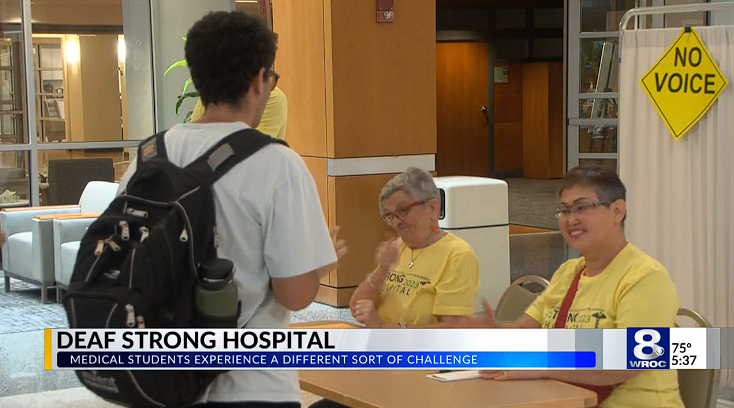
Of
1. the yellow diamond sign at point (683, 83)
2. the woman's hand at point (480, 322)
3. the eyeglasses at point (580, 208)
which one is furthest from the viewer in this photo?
the yellow diamond sign at point (683, 83)

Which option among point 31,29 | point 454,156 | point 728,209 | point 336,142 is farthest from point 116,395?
point 454,156

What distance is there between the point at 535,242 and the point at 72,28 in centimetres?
541

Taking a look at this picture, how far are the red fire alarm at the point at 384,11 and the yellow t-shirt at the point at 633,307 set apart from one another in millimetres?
4798

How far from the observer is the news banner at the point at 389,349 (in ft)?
6.21

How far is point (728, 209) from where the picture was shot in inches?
186

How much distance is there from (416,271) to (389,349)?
23.8 inches

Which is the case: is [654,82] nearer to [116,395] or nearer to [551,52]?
[116,395]

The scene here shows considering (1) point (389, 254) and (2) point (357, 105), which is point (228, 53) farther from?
(2) point (357, 105)

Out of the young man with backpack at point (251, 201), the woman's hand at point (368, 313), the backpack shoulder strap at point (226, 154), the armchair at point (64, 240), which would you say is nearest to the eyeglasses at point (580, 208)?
the woman's hand at point (368, 313)

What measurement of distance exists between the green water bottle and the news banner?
0.06 meters

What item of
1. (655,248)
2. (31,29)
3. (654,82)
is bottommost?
(655,248)

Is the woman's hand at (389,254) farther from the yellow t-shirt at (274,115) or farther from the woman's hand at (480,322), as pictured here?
the yellow t-shirt at (274,115)

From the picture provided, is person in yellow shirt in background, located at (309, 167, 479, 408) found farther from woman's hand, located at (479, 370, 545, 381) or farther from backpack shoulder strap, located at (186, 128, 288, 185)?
backpack shoulder strap, located at (186, 128, 288, 185)

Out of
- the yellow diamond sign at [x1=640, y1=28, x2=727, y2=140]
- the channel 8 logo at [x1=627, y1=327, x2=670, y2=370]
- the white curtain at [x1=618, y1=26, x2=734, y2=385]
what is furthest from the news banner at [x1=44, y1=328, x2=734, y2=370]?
the yellow diamond sign at [x1=640, y1=28, x2=727, y2=140]
